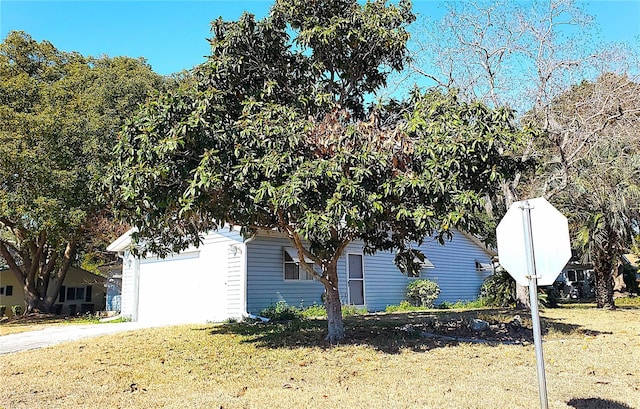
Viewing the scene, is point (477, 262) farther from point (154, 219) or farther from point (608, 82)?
point (154, 219)

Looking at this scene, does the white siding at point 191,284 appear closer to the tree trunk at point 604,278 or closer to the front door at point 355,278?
the front door at point 355,278

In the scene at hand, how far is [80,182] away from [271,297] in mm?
8711

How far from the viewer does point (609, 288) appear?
690 inches

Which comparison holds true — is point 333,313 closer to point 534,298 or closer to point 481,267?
point 534,298

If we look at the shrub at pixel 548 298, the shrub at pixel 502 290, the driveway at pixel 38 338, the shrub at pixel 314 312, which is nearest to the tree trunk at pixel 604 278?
the shrub at pixel 548 298

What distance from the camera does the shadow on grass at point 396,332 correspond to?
957cm

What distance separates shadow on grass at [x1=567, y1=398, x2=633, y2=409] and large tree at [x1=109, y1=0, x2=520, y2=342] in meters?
3.11

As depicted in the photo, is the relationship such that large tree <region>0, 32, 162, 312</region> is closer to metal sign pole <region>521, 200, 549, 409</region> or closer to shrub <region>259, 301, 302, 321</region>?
shrub <region>259, 301, 302, 321</region>

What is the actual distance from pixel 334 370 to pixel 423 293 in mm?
12672

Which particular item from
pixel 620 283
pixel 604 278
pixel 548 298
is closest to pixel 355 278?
pixel 548 298

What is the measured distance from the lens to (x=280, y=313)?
14.6 metres

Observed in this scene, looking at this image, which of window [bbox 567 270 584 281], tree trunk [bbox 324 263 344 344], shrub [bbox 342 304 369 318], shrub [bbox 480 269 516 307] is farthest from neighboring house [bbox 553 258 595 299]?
tree trunk [bbox 324 263 344 344]

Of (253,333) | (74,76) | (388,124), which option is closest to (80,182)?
(74,76)

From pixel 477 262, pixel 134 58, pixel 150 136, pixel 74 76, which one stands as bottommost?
pixel 477 262
